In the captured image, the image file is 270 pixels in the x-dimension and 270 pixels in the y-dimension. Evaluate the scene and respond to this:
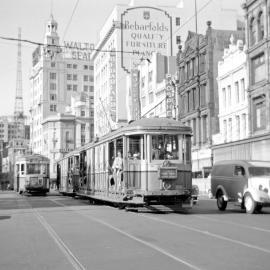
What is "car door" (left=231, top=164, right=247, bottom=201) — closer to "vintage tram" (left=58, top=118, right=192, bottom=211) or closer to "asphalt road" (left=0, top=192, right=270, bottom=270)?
"vintage tram" (left=58, top=118, right=192, bottom=211)

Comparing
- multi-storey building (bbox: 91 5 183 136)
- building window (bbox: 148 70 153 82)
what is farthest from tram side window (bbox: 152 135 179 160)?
multi-storey building (bbox: 91 5 183 136)

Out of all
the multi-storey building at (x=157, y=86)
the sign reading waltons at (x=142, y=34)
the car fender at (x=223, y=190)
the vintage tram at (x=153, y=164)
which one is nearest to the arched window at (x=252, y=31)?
the multi-storey building at (x=157, y=86)

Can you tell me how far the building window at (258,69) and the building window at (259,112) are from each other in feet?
4.90

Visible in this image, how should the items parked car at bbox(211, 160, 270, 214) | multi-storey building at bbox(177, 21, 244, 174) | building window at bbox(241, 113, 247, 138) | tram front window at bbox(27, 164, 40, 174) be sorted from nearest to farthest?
1. parked car at bbox(211, 160, 270, 214)
2. building window at bbox(241, 113, 247, 138)
3. tram front window at bbox(27, 164, 40, 174)
4. multi-storey building at bbox(177, 21, 244, 174)

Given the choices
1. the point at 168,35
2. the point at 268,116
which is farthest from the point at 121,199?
the point at 168,35

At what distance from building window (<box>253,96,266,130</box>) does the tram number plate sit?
71.5ft

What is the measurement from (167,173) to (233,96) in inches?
1091

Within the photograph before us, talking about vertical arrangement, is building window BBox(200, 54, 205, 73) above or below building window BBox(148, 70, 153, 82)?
below

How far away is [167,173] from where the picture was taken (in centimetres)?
1877

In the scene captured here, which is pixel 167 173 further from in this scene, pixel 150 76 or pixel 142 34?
pixel 142 34

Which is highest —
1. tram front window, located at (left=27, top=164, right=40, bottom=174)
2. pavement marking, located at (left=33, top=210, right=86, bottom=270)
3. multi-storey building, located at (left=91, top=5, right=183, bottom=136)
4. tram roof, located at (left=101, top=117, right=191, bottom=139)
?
multi-storey building, located at (left=91, top=5, right=183, bottom=136)

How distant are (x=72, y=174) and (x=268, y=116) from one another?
14.3 m

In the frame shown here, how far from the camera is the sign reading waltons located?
82.0 m

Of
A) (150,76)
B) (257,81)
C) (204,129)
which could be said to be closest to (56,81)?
(150,76)
